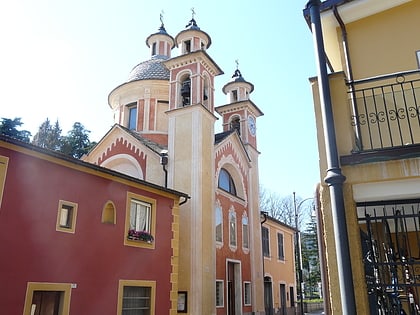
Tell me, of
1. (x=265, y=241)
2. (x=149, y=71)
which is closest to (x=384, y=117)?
(x=149, y=71)

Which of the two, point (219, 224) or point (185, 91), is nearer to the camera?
point (219, 224)

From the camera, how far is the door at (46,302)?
9094mm

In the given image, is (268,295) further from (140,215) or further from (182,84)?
(140,215)

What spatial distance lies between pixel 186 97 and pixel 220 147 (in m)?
3.11

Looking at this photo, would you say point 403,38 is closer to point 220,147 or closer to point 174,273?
point 174,273

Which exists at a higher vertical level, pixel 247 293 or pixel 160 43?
pixel 160 43

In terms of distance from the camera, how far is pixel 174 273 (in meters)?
13.3

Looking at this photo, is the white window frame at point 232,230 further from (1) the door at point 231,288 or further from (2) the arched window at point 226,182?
(2) the arched window at point 226,182

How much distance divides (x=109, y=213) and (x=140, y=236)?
1.30m

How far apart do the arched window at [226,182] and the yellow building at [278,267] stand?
406 centimetres

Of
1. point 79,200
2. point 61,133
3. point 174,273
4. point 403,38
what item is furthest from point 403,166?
point 61,133

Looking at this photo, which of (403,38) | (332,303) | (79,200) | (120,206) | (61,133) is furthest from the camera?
(61,133)

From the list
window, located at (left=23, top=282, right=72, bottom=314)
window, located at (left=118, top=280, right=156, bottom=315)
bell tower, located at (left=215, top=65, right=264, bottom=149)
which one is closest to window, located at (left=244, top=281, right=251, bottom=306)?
bell tower, located at (left=215, top=65, right=264, bottom=149)

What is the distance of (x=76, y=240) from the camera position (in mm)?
10117
